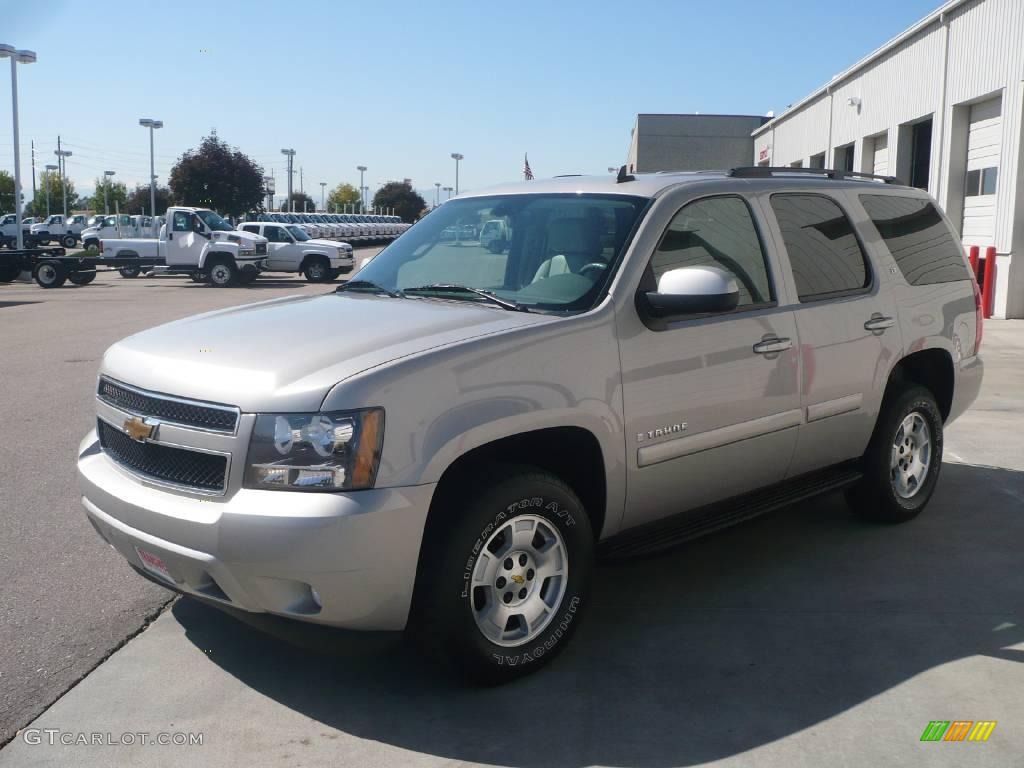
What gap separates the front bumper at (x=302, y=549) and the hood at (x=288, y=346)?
339 millimetres

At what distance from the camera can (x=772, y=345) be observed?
4.69 metres

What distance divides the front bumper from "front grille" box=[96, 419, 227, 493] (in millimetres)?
61

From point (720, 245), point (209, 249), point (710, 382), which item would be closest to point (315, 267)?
point (209, 249)

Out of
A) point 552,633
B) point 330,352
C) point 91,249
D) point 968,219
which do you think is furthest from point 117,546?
point 91,249

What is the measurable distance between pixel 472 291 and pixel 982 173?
60.4 ft

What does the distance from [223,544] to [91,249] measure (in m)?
49.9

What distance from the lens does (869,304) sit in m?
5.32

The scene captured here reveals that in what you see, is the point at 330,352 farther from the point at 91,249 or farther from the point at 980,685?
the point at 91,249

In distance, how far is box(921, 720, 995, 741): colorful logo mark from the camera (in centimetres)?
344

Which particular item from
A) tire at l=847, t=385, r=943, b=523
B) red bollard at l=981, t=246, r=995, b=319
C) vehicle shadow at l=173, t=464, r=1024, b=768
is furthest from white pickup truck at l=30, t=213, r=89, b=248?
vehicle shadow at l=173, t=464, r=1024, b=768

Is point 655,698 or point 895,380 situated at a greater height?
point 895,380

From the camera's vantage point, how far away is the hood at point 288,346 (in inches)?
136

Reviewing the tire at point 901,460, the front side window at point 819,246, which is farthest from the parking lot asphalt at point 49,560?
the tire at point 901,460

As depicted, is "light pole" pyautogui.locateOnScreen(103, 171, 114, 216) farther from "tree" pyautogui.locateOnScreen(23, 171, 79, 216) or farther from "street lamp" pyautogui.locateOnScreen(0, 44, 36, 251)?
"street lamp" pyautogui.locateOnScreen(0, 44, 36, 251)
